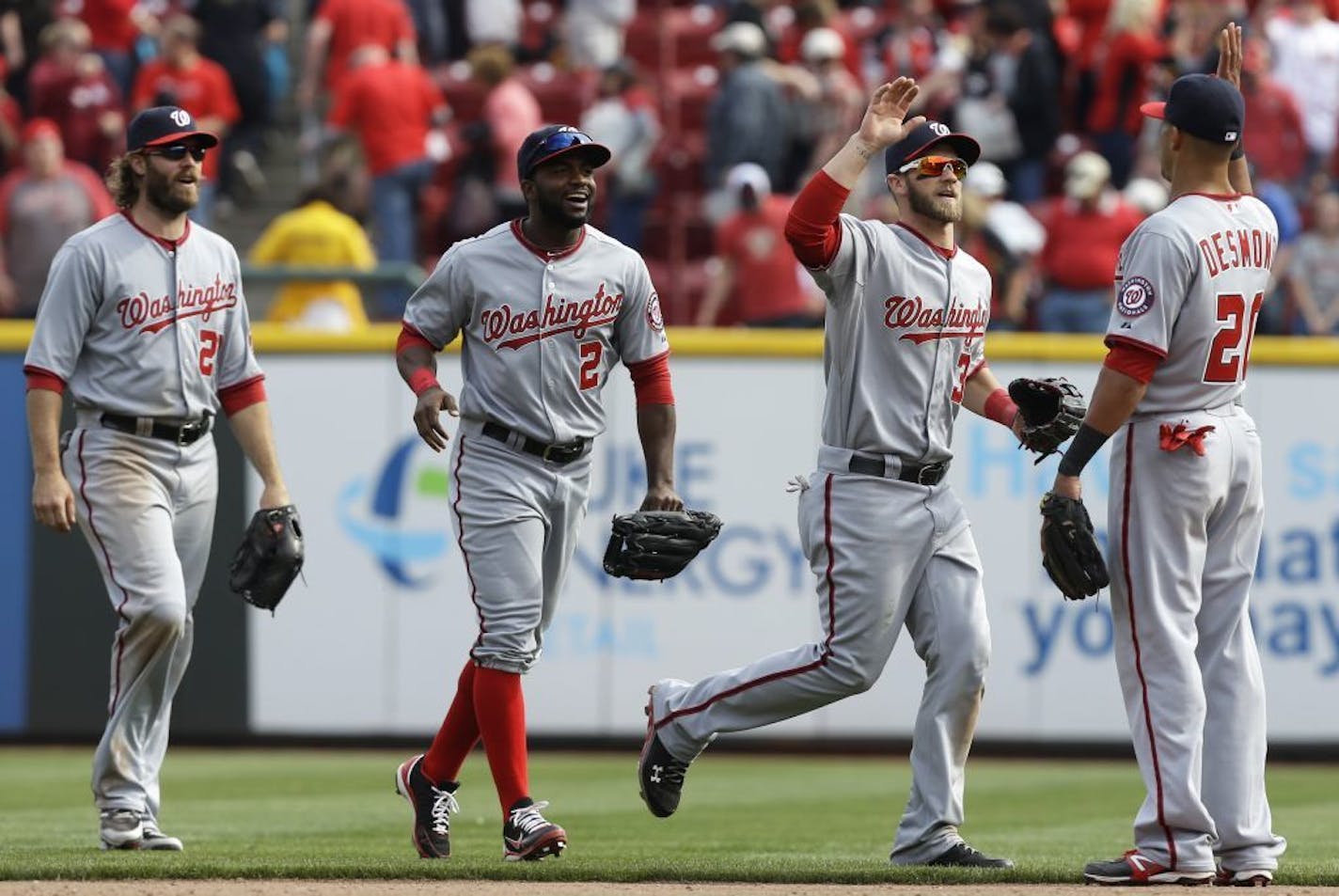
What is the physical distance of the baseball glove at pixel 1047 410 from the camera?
7273 millimetres

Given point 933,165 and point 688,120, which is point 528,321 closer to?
point 933,165

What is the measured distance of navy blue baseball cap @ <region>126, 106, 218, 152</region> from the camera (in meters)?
7.66

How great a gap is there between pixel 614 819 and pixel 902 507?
9.32 feet

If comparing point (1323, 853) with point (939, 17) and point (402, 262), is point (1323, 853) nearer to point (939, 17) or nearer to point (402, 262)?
point (402, 262)

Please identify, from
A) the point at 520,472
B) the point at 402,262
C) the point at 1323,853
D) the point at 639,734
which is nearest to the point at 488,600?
the point at 520,472

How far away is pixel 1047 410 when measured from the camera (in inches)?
288

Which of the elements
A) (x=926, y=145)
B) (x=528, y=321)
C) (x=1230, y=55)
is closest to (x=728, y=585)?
(x=528, y=321)

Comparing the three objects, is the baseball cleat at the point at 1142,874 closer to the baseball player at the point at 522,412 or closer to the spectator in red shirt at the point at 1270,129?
the baseball player at the point at 522,412

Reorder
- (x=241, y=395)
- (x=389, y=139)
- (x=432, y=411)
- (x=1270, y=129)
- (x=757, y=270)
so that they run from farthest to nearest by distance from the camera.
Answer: (x=389, y=139), (x=1270, y=129), (x=757, y=270), (x=241, y=395), (x=432, y=411)

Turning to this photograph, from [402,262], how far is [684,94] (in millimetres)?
3478

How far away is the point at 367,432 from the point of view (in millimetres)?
13000

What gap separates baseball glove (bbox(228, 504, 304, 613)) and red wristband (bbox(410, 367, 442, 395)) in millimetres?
874

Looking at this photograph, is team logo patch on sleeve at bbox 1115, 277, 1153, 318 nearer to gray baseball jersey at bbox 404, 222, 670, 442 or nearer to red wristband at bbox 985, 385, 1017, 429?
red wristband at bbox 985, 385, 1017, 429

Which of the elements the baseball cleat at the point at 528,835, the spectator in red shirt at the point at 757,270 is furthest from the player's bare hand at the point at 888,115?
the spectator in red shirt at the point at 757,270
